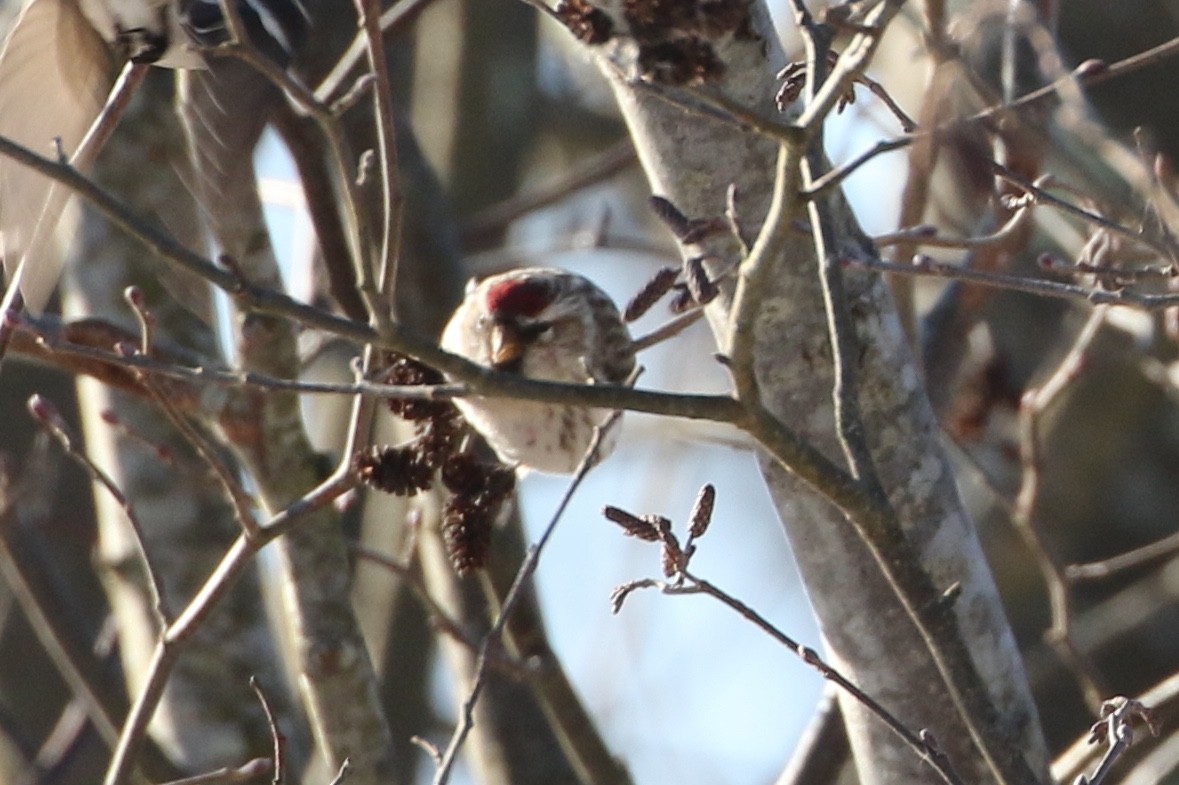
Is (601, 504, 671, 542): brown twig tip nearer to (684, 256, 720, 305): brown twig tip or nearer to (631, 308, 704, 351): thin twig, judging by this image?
(684, 256, 720, 305): brown twig tip

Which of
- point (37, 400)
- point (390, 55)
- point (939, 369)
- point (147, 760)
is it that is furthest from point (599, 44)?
point (390, 55)

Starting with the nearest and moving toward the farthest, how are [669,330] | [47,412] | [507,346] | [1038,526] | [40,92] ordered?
[47,412]
[669,330]
[40,92]
[1038,526]
[507,346]

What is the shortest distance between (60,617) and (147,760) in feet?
1.12

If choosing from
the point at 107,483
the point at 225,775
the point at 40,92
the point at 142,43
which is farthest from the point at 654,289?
the point at 40,92

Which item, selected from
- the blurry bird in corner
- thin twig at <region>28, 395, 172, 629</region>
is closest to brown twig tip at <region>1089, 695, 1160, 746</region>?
thin twig at <region>28, 395, 172, 629</region>

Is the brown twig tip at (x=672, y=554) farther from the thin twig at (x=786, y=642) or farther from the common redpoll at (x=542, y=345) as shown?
the common redpoll at (x=542, y=345)

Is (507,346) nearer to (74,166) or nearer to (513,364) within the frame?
(513,364)

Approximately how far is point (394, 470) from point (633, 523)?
2.07 feet

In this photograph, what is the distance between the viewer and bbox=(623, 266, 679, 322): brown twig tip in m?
2.23

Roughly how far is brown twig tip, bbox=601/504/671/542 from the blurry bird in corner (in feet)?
3.68

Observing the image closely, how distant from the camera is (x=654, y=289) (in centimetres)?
224

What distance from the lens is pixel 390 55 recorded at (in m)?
5.80

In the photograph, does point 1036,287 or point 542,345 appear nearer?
point 1036,287

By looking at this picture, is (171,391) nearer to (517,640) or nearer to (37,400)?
(37,400)
